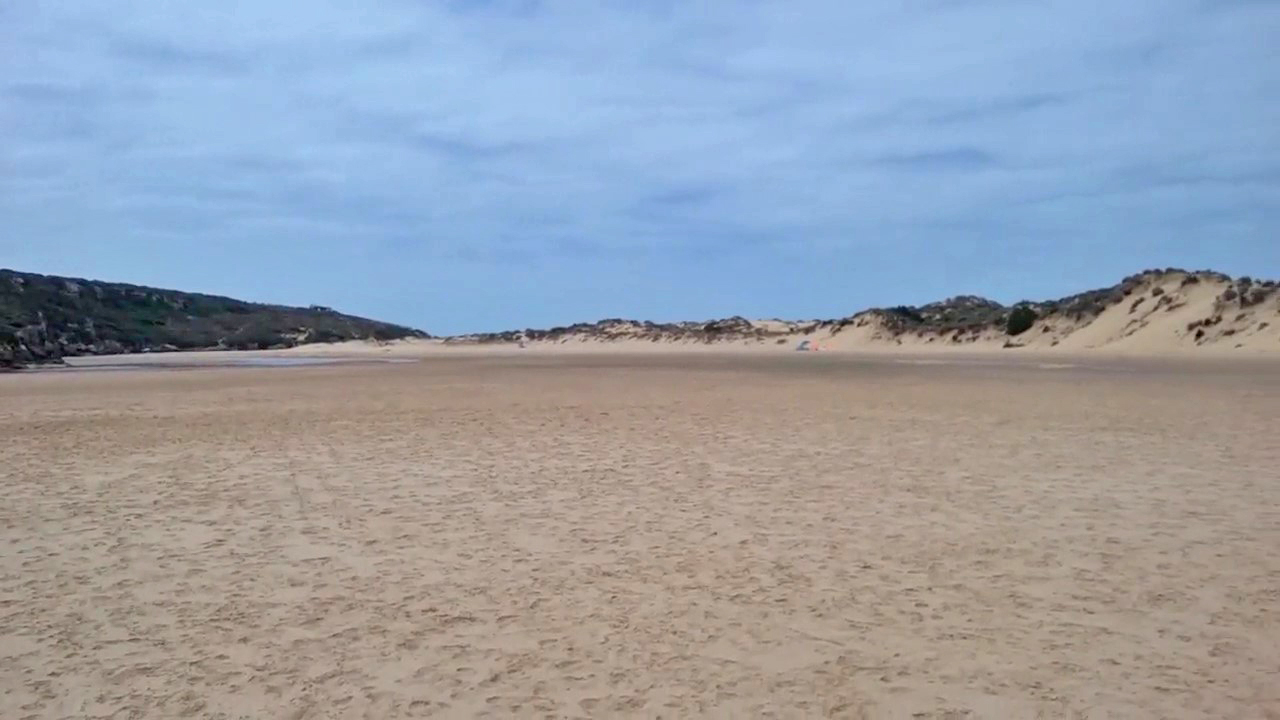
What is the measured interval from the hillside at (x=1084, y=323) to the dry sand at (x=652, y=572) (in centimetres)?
2393

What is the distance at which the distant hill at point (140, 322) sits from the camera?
65125 millimetres

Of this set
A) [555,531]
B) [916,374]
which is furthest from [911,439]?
[916,374]

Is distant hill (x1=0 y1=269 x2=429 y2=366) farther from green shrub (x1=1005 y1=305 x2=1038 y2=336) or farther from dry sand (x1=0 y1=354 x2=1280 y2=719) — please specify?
green shrub (x1=1005 y1=305 x2=1038 y2=336)

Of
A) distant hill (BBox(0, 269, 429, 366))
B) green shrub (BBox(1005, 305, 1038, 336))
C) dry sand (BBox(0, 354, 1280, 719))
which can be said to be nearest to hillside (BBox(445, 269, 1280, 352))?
green shrub (BBox(1005, 305, 1038, 336))

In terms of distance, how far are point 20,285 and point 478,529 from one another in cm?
8592

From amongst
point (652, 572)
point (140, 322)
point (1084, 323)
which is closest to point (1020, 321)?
point (1084, 323)

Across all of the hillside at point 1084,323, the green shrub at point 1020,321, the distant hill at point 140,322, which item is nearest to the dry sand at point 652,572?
the hillside at point 1084,323

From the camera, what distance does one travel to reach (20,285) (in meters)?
76.4

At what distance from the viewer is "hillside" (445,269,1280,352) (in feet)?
106

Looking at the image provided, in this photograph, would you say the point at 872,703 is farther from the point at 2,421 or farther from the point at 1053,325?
the point at 1053,325

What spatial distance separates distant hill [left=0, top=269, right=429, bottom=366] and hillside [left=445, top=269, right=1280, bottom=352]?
38279 mm

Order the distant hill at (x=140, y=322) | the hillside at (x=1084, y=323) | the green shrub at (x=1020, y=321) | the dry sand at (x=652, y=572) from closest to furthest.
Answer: the dry sand at (x=652, y=572) < the hillside at (x=1084, y=323) < the green shrub at (x=1020, y=321) < the distant hill at (x=140, y=322)

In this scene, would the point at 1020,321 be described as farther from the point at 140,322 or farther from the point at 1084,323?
the point at 140,322

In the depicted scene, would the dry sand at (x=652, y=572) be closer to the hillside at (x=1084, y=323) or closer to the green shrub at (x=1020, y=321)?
the hillside at (x=1084, y=323)
